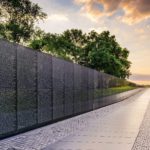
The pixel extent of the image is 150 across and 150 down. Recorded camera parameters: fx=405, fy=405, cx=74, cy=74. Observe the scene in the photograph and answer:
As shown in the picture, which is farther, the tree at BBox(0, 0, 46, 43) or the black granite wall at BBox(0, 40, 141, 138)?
the tree at BBox(0, 0, 46, 43)

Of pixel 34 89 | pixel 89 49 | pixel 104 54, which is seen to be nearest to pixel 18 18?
pixel 34 89

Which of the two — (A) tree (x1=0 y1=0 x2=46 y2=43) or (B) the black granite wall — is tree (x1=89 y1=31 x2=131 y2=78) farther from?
(B) the black granite wall

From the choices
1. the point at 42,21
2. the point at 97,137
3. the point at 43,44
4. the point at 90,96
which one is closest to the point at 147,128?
the point at 97,137

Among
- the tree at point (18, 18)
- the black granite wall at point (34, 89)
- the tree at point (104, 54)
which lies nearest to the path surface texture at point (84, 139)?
the black granite wall at point (34, 89)

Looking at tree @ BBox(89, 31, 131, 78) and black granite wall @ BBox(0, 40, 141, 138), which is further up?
tree @ BBox(89, 31, 131, 78)

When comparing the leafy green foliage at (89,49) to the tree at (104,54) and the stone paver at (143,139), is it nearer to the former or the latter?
the tree at (104,54)

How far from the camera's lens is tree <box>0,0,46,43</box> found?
116 feet

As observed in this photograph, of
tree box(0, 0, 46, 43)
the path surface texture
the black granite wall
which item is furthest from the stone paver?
tree box(0, 0, 46, 43)

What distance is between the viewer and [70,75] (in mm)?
20734

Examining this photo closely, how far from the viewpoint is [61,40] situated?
6525 centimetres

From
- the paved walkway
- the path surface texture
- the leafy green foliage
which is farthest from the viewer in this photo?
the leafy green foliage

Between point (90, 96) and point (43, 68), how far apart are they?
34.5ft

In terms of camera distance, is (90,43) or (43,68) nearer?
(43,68)

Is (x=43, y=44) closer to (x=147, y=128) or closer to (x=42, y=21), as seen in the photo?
(x=42, y=21)
